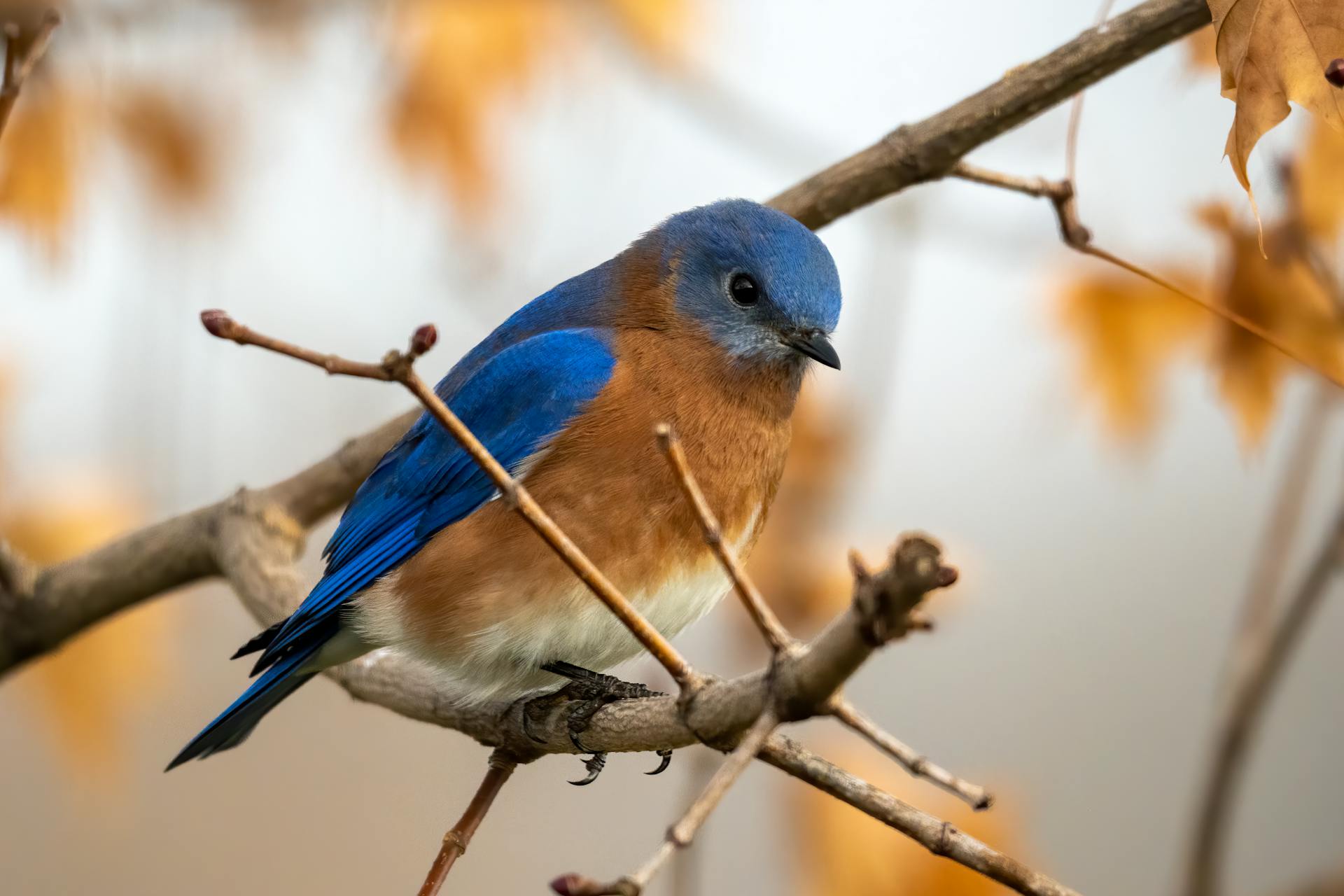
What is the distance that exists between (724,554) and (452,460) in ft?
3.89

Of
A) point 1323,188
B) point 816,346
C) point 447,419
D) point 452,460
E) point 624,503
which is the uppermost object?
point 1323,188

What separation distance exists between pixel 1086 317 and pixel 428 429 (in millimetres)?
1304

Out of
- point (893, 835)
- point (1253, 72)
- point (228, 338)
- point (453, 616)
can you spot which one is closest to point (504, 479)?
point (228, 338)

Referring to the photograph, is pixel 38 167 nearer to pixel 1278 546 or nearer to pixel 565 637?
pixel 565 637

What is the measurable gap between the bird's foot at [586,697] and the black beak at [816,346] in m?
0.55

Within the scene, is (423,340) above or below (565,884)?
above

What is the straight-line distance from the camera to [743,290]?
6.97 feet

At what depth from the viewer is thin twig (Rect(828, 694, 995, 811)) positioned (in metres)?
0.97

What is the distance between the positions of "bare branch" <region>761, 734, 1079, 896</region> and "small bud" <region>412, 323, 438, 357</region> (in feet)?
1.55

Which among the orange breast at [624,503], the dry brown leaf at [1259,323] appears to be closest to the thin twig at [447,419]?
the orange breast at [624,503]

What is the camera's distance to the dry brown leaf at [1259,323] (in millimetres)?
2080

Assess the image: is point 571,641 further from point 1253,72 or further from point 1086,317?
point 1086,317

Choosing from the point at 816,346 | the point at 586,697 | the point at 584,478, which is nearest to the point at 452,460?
the point at 584,478

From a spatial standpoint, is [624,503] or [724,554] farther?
[624,503]
